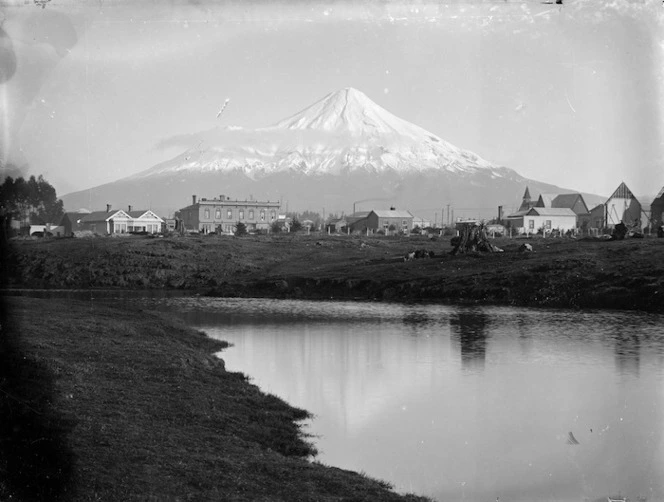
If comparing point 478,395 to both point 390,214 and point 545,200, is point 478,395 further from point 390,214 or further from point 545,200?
point 390,214

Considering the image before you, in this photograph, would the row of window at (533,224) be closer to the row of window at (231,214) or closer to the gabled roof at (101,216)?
the row of window at (231,214)

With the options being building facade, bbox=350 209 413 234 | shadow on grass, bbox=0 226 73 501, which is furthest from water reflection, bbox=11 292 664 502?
building facade, bbox=350 209 413 234

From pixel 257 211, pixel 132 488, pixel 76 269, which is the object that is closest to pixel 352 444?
pixel 132 488

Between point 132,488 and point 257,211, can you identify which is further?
point 257,211

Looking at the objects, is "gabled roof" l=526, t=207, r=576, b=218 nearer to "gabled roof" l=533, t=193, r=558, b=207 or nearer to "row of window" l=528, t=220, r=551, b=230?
"row of window" l=528, t=220, r=551, b=230

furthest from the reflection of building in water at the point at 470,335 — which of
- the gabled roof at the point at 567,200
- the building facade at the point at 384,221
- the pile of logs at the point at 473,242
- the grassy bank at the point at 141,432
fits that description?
the building facade at the point at 384,221

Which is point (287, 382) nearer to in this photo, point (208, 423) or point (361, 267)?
point (208, 423)
